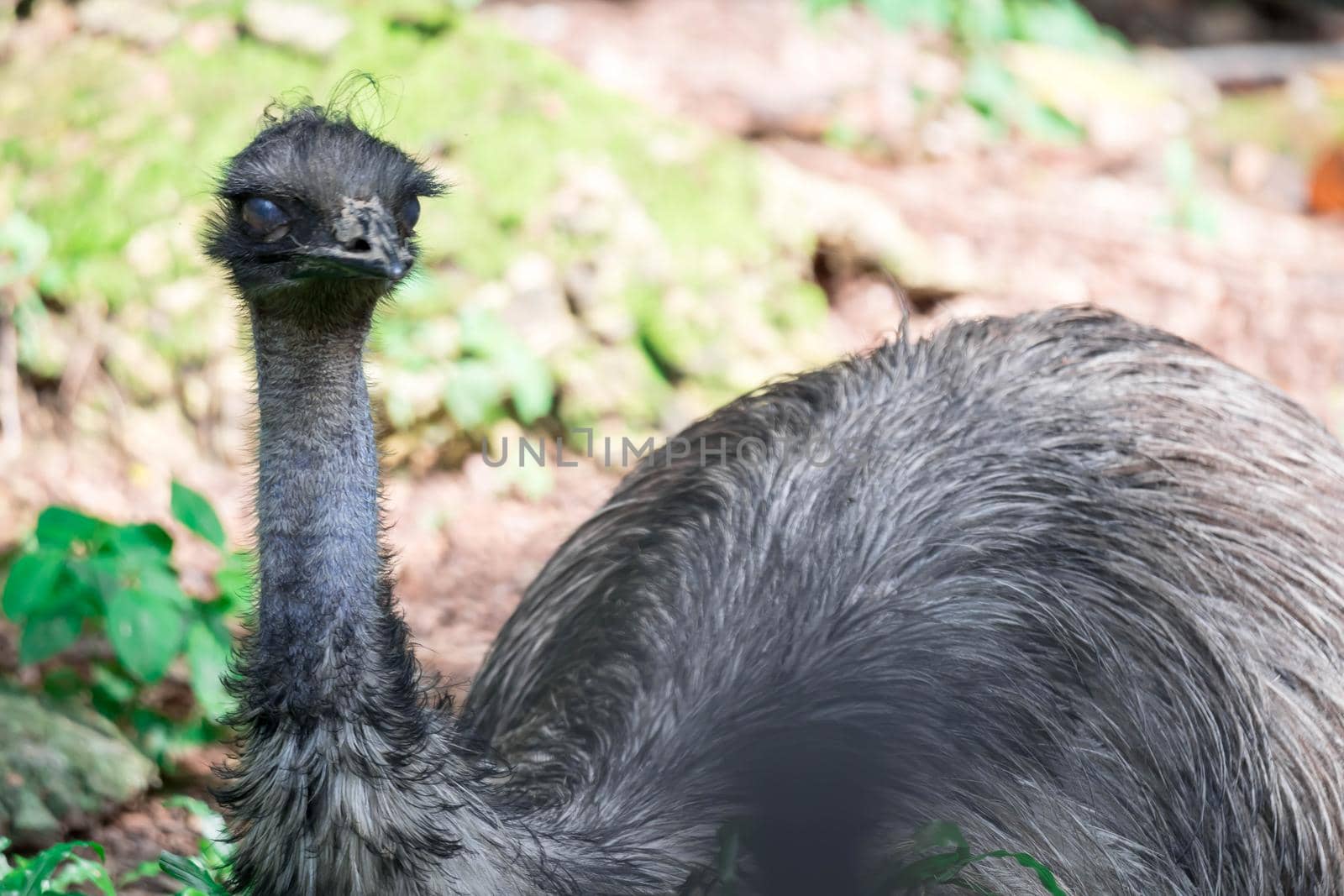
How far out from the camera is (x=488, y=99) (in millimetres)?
5656

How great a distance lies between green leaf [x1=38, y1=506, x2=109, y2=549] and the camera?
3432mm

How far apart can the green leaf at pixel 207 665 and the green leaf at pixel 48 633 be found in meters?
0.24

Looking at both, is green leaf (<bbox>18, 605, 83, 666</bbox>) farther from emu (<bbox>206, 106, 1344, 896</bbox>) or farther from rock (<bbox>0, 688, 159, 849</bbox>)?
emu (<bbox>206, 106, 1344, 896</bbox>)

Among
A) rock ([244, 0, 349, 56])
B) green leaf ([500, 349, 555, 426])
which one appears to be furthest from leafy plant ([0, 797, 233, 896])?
rock ([244, 0, 349, 56])

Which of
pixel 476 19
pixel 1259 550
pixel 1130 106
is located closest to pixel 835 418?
pixel 1259 550

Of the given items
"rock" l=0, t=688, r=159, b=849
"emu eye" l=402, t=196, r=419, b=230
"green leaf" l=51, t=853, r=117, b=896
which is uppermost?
"emu eye" l=402, t=196, r=419, b=230

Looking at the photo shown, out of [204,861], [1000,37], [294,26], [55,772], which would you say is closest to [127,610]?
[55,772]

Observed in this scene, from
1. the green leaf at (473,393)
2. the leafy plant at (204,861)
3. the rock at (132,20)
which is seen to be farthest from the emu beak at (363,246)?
the rock at (132,20)

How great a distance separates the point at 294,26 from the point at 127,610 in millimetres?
2956

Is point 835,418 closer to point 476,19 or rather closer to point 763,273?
point 763,273

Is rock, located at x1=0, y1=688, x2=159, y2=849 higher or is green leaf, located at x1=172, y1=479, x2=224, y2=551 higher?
green leaf, located at x1=172, y1=479, x2=224, y2=551

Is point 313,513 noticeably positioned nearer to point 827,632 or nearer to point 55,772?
point 827,632

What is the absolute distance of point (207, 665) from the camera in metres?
3.47

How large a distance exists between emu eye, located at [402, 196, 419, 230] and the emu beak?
0.31 ft
